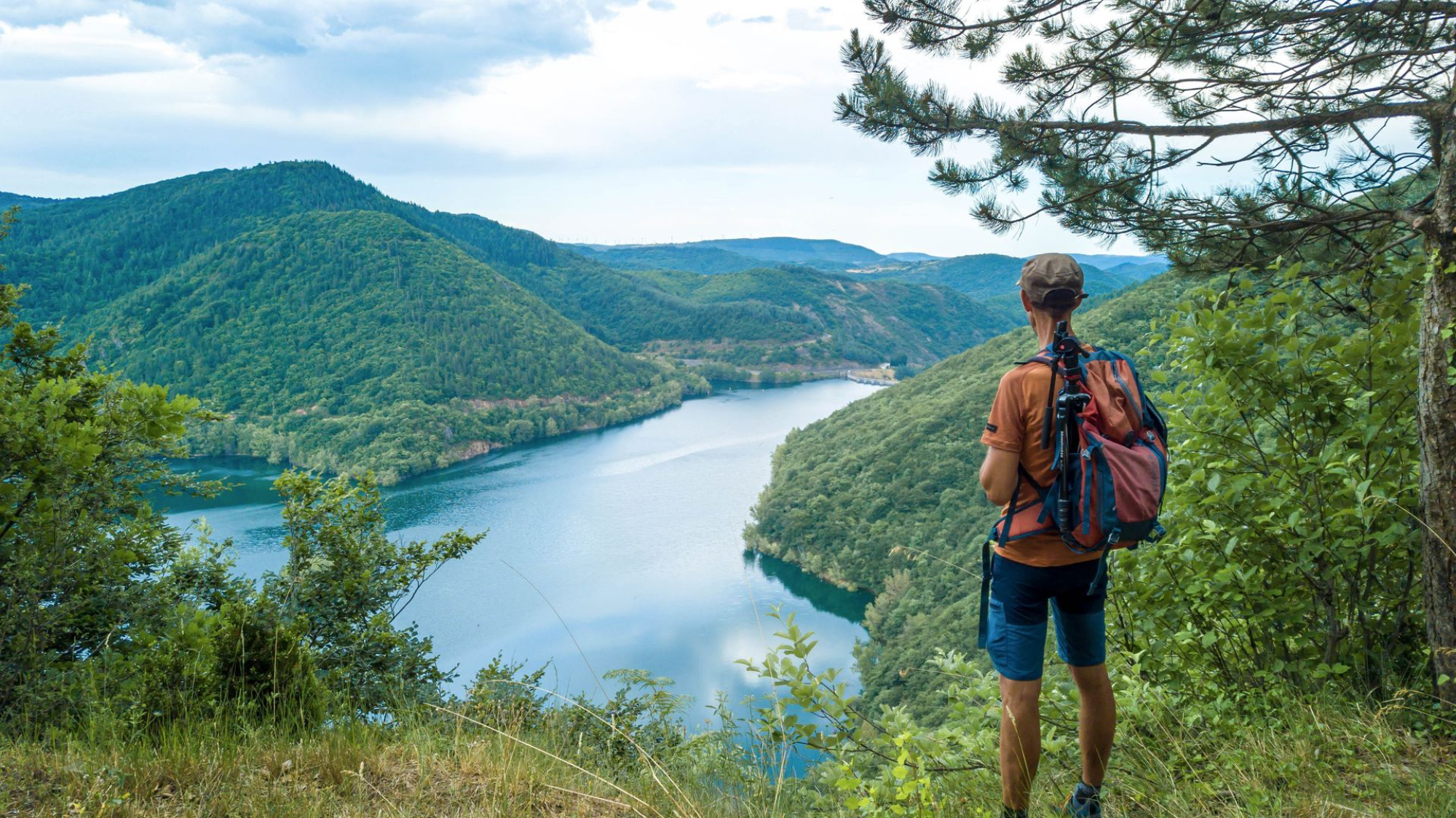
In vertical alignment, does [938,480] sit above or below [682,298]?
below

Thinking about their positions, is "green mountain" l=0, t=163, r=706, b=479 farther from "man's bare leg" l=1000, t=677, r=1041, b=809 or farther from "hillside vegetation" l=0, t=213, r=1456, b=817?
"man's bare leg" l=1000, t=677, r=1041, b=809

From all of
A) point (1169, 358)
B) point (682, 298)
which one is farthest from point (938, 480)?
point (682, 298)

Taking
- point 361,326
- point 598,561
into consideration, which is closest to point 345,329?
point 361,326

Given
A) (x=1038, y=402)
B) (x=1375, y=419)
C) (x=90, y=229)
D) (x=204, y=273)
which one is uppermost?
(x=90, y=229)

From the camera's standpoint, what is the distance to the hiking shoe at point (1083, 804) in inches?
57.2

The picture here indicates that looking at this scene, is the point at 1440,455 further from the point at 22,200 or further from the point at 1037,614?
the point at 22,200

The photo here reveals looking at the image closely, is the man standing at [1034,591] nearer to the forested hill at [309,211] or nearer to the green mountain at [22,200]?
the forested hill at [309,211]

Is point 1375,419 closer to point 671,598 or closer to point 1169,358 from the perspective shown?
point 1169,358

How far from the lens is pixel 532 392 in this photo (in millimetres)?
55031

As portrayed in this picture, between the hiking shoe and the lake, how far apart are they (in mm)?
12180

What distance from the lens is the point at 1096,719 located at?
1.49m

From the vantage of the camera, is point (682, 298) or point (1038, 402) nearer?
point (1038, 402)

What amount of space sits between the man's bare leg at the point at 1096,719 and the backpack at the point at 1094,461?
195mm

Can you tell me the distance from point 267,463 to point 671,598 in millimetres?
27189
